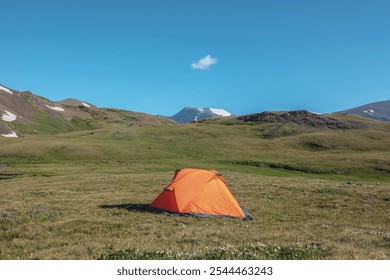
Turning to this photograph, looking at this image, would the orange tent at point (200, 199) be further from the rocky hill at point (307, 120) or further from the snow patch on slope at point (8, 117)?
the snow patch on slope at point (8, 117)

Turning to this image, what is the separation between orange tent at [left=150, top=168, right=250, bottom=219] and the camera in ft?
71.1

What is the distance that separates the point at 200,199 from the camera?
22.1 meters

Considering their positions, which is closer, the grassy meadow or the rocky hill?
the grassy meadow

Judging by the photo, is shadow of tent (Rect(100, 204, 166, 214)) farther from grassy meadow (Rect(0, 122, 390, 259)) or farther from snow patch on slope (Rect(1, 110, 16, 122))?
snow patch on slope (Rect(1, 110, 16, 122))

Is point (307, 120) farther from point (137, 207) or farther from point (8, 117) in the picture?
point (8, 117)

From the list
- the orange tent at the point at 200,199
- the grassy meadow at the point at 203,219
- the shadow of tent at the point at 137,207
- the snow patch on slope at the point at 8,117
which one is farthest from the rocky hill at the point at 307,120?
the snow patch on slope at the point at 8,117

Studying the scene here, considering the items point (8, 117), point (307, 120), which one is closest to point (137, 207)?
point (307, 120)

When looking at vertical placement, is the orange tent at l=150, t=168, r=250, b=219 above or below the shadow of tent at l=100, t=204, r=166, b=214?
above

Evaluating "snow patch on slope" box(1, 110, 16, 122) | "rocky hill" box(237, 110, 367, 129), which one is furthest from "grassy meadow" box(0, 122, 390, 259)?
"snow patch on slope" box(1, 110, 16, 122)

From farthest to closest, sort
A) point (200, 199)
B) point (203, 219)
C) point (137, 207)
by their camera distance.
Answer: point (137, 207)
point (200, 199)
point (203, 219)

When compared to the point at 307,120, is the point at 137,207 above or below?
below
